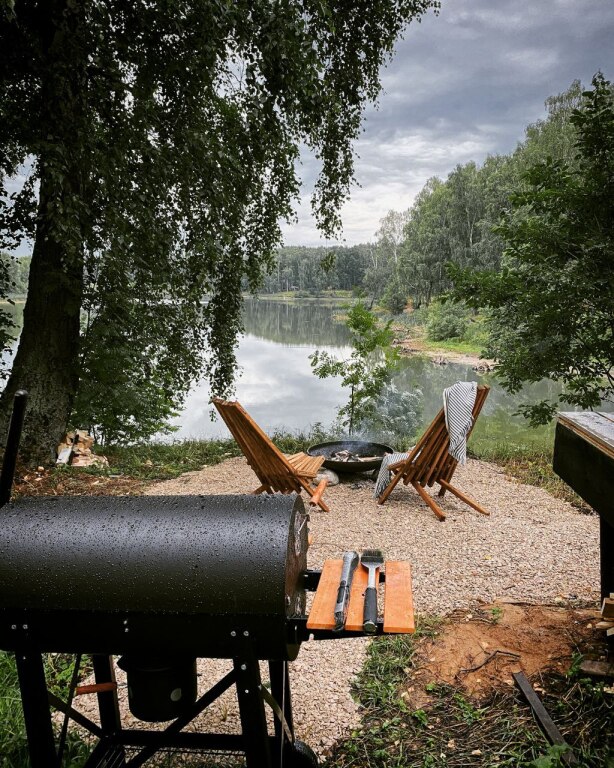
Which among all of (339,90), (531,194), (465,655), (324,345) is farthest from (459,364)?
(465,655)

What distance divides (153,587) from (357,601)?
1.87 feet

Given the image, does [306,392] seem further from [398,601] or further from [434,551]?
[398,601]

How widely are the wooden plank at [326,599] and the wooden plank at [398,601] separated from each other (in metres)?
0.14

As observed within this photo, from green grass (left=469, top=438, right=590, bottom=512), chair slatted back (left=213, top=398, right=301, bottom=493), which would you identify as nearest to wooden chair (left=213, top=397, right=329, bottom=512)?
chair slatted back (left=213, top=398, right=301, bottom=493)

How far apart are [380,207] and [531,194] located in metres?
→ 56.9

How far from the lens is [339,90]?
7.77 m

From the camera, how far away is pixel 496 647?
2719 millimetres

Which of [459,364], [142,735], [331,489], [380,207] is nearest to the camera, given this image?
[142,735]

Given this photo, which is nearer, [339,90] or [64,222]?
[64,222]

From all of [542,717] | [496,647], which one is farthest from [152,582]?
[496,647]

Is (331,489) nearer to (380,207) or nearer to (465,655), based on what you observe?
(465,655)

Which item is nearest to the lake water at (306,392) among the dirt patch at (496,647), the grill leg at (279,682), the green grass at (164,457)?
the green grass at (164,457)

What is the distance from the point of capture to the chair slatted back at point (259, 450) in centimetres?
501

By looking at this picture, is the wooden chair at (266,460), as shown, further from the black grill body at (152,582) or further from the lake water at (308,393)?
the black grill body at (152,582)
